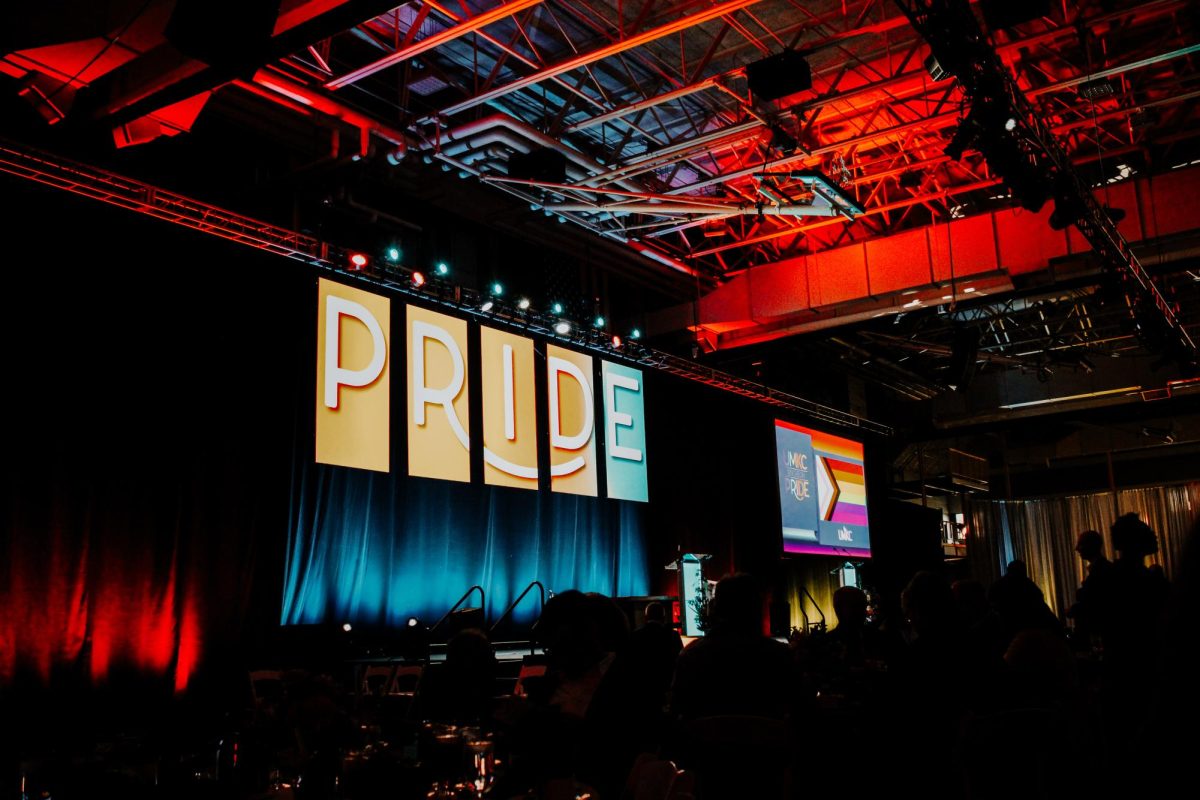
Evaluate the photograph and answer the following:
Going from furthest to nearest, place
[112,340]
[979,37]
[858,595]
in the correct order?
[112,340] → [979,37] → [858,595]

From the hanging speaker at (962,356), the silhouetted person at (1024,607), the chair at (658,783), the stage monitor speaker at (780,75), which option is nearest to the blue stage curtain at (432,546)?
the hanging speaker at (962,356)

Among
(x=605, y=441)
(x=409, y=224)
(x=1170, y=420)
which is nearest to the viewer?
(x=409, y=224)

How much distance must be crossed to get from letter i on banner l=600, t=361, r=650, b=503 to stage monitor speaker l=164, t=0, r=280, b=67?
7.65 meters

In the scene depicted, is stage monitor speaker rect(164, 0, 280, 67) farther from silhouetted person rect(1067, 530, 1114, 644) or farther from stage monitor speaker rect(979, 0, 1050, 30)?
silhouetted person rect(1067, 530, 1114, 644)

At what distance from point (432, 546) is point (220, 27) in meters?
6.19

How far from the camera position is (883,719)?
345cm

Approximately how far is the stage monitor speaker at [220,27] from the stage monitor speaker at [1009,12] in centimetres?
472

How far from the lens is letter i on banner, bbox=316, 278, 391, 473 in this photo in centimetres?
895

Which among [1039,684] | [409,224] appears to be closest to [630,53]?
[409,224]

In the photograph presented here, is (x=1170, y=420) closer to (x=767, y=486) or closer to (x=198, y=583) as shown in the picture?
(x=767, y=486)

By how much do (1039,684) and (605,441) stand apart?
316 inches

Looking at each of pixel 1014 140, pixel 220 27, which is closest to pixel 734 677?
pixel 220 27

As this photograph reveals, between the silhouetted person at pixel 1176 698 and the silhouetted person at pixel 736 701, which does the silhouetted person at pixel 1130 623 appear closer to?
the silhouetted person at pixel 736 701

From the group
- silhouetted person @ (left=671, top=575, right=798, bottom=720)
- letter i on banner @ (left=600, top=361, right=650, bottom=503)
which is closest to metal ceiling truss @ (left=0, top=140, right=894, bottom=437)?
letter i on banner @ (left=600, top=361, right=650, bottom=503)
